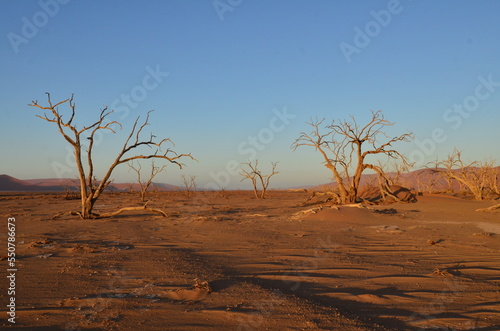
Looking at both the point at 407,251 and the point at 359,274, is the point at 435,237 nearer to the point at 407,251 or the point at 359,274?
the point at 407,251

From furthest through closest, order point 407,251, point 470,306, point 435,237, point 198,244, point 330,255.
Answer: point 435,237 → point 198,244 → point 407,251 → point 330,255 → point 470,306

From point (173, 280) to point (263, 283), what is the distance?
3.49 feet

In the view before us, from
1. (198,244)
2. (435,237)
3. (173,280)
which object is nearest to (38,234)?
(198,244)

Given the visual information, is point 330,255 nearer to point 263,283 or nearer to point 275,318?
point 263,283

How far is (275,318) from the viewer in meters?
2.90

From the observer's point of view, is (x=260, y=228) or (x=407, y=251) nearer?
(x=407, y=251)

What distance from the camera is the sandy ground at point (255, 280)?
288 centimetres

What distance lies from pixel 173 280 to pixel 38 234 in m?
5.02

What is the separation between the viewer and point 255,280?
160 inches

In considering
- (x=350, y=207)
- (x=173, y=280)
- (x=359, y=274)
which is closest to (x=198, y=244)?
(x=173, y=280)

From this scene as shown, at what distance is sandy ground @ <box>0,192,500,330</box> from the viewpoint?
2.88 meters

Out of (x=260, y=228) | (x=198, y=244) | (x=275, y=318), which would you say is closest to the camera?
(x=275, y=318)

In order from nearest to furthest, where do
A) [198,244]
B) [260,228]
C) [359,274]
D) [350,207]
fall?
[359,274] → [198,244] → [260,228] → [350,207]

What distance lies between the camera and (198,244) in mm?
6551
